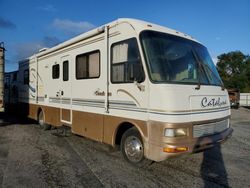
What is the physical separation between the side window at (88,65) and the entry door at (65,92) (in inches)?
23.8

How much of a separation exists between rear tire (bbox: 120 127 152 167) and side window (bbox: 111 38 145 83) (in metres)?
1.11

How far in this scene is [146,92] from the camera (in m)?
5.36

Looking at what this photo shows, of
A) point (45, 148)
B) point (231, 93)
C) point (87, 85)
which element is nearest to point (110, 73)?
point (87, 85)

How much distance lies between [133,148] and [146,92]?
1.27 meters

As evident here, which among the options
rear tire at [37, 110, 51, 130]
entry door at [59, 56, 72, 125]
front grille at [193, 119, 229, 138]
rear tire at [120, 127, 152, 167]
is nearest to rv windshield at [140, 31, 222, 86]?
front grille at [193, 119, 229, 138]

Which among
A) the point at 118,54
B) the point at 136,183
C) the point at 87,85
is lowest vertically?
the point at 136,183

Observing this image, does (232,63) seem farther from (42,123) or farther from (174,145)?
(174,145)

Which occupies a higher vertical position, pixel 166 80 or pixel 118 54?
pixel 118 54

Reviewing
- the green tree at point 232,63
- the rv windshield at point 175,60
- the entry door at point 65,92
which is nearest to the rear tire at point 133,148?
the rv windshield at point 175,60

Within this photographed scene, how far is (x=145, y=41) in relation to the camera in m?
5.49

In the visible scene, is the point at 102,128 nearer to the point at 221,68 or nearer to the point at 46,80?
the point at 46,80

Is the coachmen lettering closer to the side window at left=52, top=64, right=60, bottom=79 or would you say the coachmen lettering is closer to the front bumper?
the front bumper

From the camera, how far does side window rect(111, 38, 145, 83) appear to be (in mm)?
5480

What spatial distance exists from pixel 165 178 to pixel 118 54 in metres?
2.78
